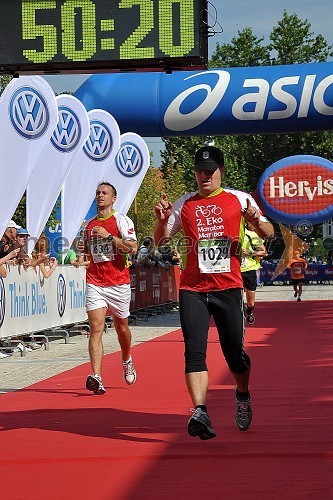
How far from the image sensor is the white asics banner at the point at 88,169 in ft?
68.6

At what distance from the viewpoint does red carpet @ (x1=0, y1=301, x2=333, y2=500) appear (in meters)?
5.79

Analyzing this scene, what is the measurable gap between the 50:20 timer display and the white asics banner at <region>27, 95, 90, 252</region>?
699cm

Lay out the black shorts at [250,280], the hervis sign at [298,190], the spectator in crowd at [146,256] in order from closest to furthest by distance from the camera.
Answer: the black shorts at [250,280], the spectator in crowd at [146,256], the hervis sign at [298,190]

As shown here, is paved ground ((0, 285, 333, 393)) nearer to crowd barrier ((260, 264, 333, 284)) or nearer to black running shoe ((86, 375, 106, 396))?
black running shoe ((86, 375, 106, 396))

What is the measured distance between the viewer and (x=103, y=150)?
2236 centimetres

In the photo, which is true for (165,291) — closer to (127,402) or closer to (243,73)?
(243,73)

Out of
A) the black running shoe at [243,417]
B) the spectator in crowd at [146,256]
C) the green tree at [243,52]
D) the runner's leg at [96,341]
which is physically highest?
the green tree at [243,52]

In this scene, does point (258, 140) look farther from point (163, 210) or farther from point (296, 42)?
point (163, 210)

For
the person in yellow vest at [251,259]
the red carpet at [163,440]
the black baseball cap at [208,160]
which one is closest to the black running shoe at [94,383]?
Answer: the red carpet at [163,440]

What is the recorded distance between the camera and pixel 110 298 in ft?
34.4

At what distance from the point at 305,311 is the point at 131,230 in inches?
727

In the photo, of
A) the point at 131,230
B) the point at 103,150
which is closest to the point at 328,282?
the point at 103,150

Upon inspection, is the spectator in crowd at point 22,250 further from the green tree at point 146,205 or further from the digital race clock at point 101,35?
the green tree at point 146,205

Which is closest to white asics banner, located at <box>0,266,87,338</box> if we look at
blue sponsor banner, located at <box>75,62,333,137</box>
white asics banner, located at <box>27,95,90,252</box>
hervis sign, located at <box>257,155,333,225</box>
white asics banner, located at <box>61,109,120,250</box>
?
white asics banner, located at <box>27,95,90,252</box>
